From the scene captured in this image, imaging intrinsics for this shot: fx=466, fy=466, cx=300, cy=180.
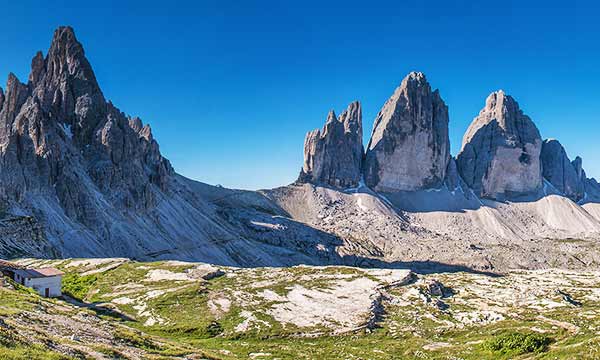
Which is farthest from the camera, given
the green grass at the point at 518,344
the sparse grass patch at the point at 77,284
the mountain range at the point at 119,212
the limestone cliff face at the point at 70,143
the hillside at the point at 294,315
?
the limestone cliff face at the point at 70,143

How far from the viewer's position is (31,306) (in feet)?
110

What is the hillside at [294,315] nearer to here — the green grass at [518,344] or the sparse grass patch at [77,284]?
the green grass at [518,344]

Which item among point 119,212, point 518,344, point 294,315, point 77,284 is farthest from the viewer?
point 119,212

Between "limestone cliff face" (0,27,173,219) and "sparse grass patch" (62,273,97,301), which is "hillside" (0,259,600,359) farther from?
"limestone cliff face" (0,27,173,219)

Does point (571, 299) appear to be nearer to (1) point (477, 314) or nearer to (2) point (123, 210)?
(1) point (477, 314)

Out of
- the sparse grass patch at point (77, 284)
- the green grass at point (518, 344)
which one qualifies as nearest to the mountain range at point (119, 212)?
the sparse grass patch at point (77, 284)

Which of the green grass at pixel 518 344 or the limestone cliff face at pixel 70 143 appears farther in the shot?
the limestone cliff face at pixel 70 143

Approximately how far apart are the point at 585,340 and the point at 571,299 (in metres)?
32.8

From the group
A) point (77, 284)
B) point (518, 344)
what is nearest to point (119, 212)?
point (77, 284)

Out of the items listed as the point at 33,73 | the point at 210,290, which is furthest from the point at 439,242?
the point at 33,73

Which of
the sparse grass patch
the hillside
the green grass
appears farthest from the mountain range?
the green grass

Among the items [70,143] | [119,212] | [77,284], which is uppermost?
[70,143]

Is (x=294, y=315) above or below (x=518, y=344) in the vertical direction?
below

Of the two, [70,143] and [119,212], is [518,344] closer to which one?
[119,212]
